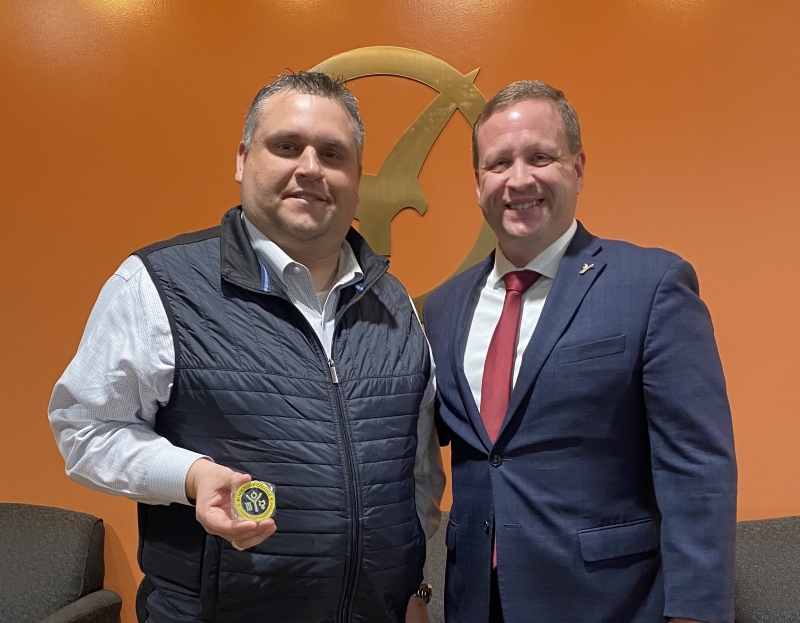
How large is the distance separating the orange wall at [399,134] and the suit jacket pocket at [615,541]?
1528mm

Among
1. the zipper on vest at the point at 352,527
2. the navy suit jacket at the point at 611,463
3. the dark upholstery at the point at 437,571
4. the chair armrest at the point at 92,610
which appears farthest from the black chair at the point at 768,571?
A: the chair armrest at the point at 92,610

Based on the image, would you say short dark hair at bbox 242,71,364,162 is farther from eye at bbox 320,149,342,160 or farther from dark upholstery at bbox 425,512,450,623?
dark upholstery at bbox 425,512,450,623

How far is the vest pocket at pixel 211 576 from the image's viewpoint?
152 centimetres

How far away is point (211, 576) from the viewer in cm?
152

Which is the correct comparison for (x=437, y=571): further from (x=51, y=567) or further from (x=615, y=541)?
(x=51, y=567)

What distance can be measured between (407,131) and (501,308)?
4.28 ft

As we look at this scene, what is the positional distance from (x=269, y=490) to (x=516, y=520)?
66 centimetres

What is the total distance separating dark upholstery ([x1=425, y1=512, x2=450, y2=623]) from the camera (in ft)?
8.94

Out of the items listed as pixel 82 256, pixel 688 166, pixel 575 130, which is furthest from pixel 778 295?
pixel 82 256

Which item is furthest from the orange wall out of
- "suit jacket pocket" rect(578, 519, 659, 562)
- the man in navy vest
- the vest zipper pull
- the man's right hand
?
the man's right hand

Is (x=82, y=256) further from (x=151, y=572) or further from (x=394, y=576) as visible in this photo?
(x=394, y=576)

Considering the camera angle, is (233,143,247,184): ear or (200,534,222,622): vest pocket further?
(233,143,247,184): ear

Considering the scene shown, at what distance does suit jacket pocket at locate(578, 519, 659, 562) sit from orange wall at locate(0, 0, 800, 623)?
1.53 meters

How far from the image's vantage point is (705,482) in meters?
1.59
